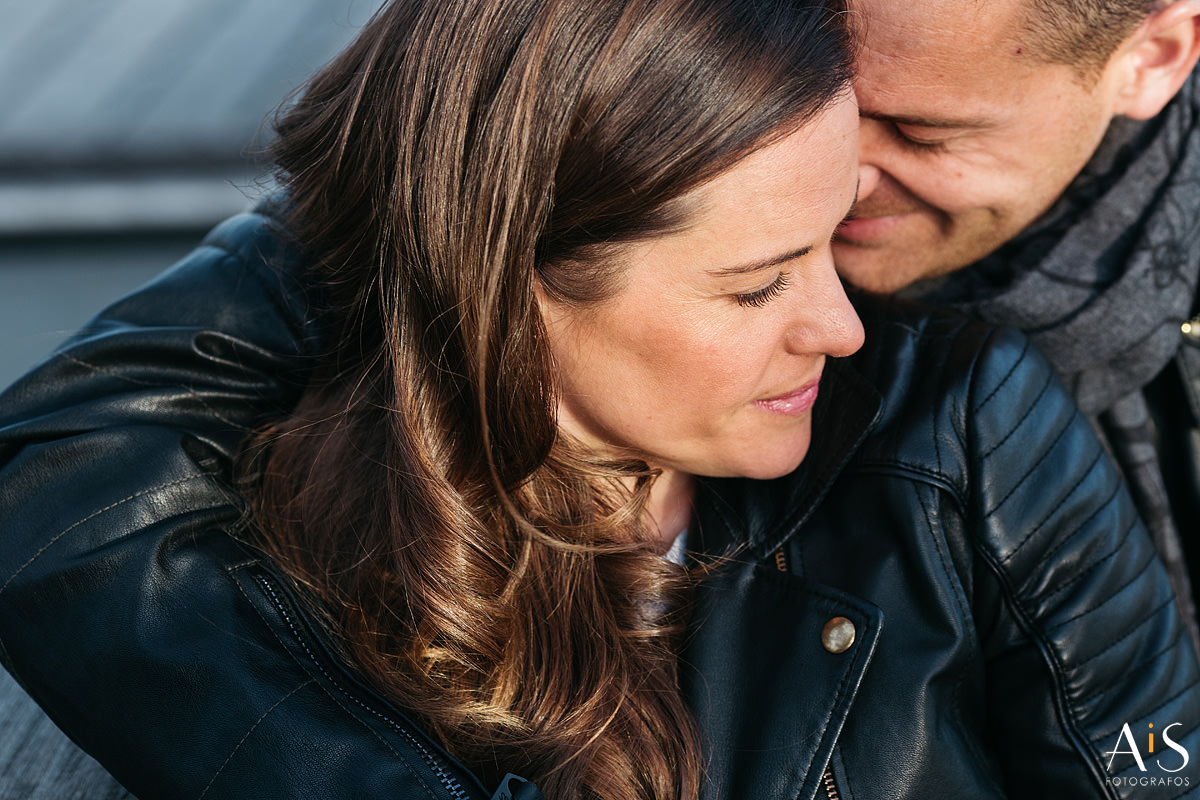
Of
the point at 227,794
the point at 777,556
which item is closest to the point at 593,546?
the point at 777,556

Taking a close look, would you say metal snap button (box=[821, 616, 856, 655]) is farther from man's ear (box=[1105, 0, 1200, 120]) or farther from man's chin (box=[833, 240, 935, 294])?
man's ear (box=[1105, 0, 1200, 120])

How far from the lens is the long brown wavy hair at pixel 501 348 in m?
1.37

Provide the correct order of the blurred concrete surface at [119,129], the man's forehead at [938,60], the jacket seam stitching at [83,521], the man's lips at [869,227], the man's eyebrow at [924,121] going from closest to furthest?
the jacket seam stitching at [83,521]
the man's forehead at [938,60]
the man's eyebrow at [924,121]
the man's lips at [869,227]
the blurred concrete surface at [119,129]

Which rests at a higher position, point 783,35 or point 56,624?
point 783,35

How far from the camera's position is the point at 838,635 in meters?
1.53

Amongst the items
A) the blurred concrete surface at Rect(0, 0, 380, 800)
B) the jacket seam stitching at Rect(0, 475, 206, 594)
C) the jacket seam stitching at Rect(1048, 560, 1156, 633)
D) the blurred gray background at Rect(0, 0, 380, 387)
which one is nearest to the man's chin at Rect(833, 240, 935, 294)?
the jacket seam stitching at Rect(1048, 560, 1156, 633)

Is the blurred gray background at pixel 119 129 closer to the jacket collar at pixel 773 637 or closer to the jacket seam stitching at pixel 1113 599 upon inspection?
the jacket collar at pixel 773 637

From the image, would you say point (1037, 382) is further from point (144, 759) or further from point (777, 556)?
point (144, 759)

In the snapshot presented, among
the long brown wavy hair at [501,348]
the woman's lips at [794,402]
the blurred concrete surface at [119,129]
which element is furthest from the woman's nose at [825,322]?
the blurred concrete surface at [119,129]

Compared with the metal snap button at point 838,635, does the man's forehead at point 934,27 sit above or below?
above

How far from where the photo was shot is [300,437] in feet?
5.63

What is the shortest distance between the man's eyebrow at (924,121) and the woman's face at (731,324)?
0.30 metres

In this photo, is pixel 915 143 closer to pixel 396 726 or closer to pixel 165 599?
pixel 396 726

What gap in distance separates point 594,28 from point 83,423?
93 centimetres
